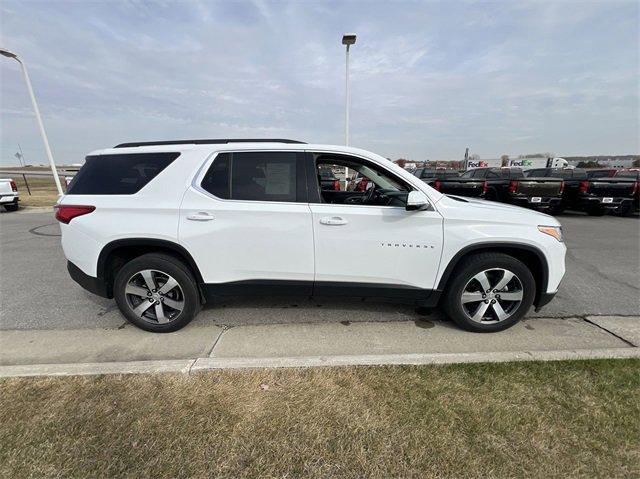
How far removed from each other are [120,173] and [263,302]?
6.73 ft

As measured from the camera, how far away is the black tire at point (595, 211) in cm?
1118

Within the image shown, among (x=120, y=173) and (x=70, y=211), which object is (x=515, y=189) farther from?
(x=70, y=211)

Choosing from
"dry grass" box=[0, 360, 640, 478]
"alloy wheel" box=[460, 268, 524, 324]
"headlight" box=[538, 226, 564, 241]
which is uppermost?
"headlight" box=[538, 226, 564, 241]

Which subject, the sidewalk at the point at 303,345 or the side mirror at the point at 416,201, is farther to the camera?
the side mirror at the point at 416,201

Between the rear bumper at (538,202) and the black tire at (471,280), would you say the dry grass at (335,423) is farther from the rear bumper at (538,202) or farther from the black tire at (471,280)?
the rear bumper at (538,202)

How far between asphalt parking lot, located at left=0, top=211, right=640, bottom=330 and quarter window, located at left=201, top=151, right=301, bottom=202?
4.56 feet

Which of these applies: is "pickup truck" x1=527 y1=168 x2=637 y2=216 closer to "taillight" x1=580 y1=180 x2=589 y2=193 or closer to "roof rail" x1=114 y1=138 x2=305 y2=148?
"taillight" x1=580 y1=180 x2=589 y2=193

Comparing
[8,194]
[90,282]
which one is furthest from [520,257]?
[8,194]

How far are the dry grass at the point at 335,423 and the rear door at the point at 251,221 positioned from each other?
95 centimetres

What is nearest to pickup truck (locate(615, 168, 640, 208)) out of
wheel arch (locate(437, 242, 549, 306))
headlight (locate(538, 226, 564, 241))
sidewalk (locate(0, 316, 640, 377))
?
sidewalk (locate(0, 316, 640, 377))

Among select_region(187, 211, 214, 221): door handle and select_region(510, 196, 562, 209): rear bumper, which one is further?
select_region(510, 196, 562, 209): rear bumper

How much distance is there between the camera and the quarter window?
3.12 metres

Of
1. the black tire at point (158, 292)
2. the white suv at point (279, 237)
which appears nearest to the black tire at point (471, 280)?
the white suv at point (279, 237)

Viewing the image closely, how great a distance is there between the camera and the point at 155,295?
10.8ft
